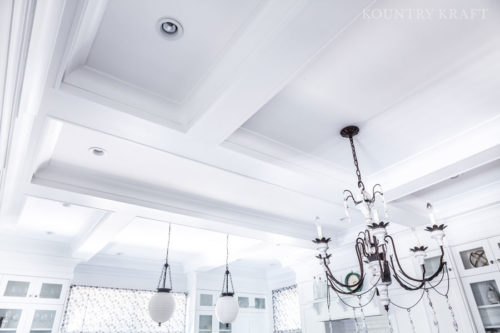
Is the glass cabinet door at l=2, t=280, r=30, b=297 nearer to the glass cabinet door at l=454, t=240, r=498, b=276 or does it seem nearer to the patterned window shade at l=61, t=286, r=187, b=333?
the patterned window shade at l=61, t=286, r=187, b=333

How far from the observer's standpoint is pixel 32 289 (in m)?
4.66

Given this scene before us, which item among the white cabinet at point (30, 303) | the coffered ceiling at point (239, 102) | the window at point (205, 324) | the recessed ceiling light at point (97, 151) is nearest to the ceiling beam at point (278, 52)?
the coffered ceiling at point (239, 102)

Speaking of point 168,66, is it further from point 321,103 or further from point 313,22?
point 321,103

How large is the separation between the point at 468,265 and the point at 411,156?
4.99 ft

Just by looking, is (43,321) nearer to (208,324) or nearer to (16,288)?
(16,288)

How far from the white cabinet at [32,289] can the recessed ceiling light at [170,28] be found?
4498 millimetres

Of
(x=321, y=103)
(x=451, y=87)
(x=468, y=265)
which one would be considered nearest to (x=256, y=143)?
(x=321, y=103)

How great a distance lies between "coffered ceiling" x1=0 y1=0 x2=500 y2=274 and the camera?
162 centimetres

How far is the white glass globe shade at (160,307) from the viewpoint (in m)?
3.95

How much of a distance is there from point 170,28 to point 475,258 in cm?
358

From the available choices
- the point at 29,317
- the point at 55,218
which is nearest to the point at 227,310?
the point at 55,218

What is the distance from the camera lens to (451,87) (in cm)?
216

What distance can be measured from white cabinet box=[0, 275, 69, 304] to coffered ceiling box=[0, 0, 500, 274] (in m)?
1.85

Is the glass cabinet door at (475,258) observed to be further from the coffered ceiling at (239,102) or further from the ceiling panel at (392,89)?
the ceiling panel at (392,89)
